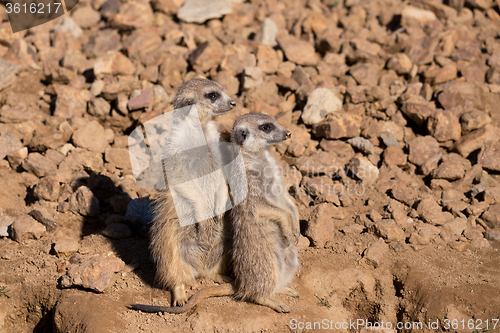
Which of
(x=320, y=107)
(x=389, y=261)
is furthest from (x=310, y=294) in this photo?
(x=320, y=107)

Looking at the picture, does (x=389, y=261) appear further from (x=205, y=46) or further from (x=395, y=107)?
(x=205, y=46)

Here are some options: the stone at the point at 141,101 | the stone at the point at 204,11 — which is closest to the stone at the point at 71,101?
the stone at the point at 141,101

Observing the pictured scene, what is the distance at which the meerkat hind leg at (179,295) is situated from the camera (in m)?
3.53

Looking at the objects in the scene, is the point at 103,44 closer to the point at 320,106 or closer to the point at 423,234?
the point at 320,106

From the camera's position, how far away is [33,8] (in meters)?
7.75

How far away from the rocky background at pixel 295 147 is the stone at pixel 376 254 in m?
0.02

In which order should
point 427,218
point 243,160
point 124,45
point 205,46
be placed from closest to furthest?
point 243,160 < point 427,218 < point 205,46 < point 124,45

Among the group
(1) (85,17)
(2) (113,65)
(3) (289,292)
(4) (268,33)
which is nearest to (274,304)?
(3) (289,292)

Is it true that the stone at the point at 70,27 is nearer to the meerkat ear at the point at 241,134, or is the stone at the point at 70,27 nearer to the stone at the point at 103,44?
the stone at the point at 103,44

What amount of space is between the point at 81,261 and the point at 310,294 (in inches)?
80.2

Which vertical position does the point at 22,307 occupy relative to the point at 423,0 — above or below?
Answer: below

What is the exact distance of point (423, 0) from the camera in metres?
7.04

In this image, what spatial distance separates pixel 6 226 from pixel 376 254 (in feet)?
11.8

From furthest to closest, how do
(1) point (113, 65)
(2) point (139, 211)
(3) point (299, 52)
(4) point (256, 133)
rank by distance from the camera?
1. (3) point (299, 52)
2. (1) point (113, 65)
3. (2) point (139, 211)
4. (4) point (256, 133)
